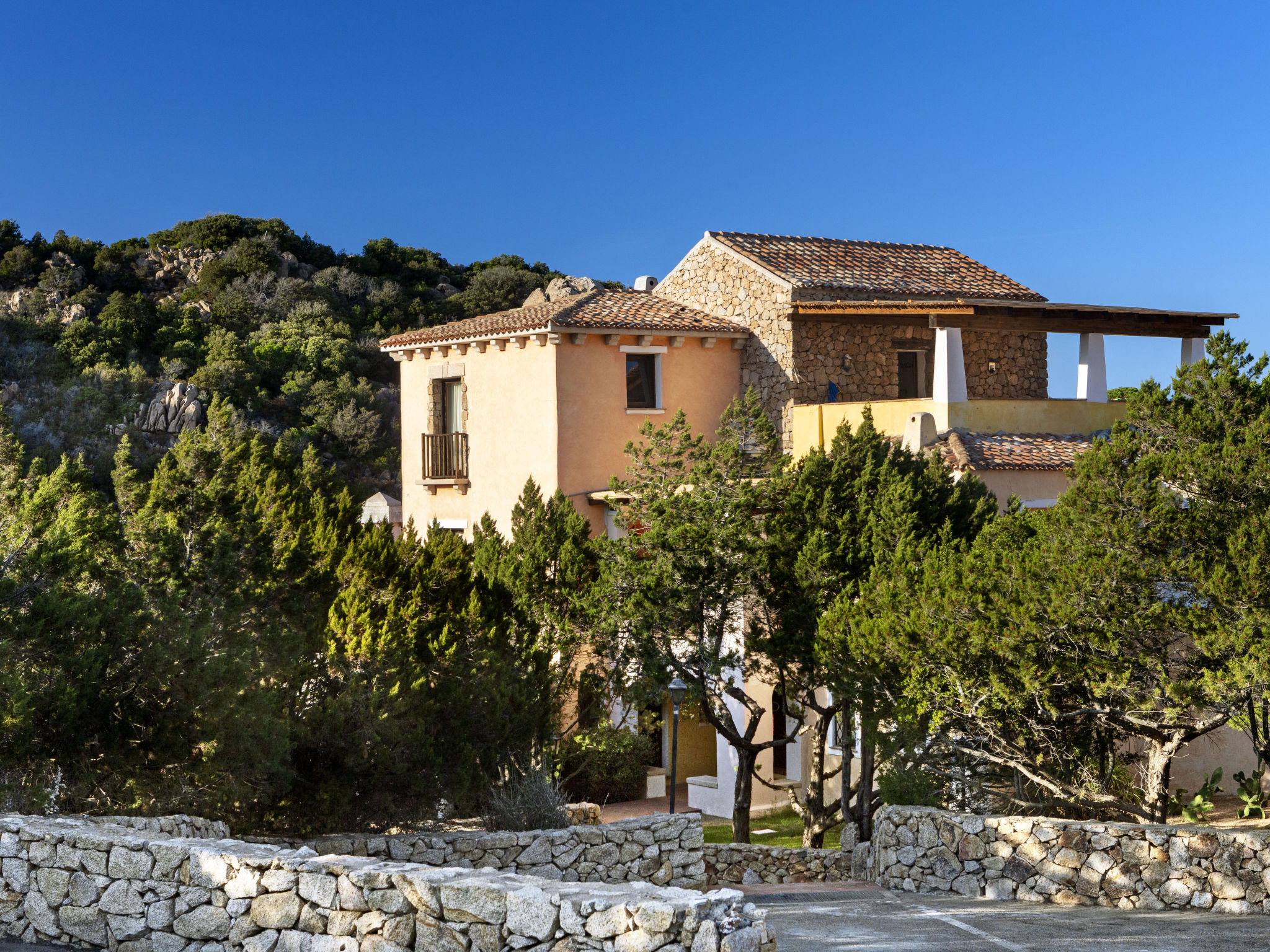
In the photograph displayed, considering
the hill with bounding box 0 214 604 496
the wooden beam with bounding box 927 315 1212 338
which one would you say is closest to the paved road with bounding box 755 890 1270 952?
the wooden beam with bounding box 927 315 1212 338

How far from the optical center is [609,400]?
2302 centimetres

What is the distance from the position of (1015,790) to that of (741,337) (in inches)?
485

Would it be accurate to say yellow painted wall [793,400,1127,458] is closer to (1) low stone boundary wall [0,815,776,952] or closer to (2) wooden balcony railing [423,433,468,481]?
(2) wooden balcony railing [423,433,468,481]

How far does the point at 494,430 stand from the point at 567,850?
503 inches

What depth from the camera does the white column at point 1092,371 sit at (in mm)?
22156

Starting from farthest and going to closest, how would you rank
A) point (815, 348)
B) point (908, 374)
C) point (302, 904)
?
point (908, 374), point (815, 348), point (302, 904)

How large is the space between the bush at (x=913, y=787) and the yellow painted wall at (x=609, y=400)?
847 centimetres

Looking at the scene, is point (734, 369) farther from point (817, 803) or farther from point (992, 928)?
point (992, 928)

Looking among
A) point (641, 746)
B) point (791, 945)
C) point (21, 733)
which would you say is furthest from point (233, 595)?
point (641, 746)

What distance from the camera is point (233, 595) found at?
1168 cm

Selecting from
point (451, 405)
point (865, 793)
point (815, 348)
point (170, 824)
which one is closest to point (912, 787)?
point (865, 793)

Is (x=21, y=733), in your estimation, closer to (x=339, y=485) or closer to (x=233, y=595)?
(x=233, y=595)

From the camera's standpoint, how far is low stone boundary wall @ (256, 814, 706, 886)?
11.7m

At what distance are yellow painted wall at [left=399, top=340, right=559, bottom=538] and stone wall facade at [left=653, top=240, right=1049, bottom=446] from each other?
132 inches
